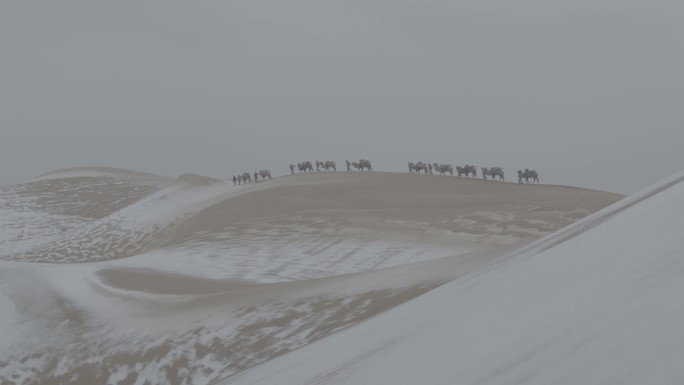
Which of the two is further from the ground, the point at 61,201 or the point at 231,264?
the point at 61,201

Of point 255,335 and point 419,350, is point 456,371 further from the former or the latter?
point 255,335

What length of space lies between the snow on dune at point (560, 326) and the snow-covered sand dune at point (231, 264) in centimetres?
443

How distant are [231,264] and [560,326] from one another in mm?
20473

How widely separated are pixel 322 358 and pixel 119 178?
6825 centimetres

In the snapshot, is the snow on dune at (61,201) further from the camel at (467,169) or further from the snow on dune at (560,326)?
the snow on dune at (560,326)

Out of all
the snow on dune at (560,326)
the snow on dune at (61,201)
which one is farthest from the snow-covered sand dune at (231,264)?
the snow on dune at (560,326)

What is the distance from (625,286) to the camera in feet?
10.2

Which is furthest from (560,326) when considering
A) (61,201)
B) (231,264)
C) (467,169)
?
(61,201)

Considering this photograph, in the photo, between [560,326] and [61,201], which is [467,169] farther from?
[560,326]

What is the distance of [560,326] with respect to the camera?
2.98 m

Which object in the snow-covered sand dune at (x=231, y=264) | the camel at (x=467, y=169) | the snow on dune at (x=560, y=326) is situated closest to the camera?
the snow on dune at (x=560, y=326)

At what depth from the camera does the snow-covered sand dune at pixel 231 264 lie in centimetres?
1129

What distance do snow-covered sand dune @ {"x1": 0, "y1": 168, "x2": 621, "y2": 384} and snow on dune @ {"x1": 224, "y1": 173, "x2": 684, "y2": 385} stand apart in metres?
4.43

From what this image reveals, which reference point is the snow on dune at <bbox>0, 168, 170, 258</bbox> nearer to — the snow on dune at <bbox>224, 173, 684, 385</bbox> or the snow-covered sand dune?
the snow-covered sand dune
